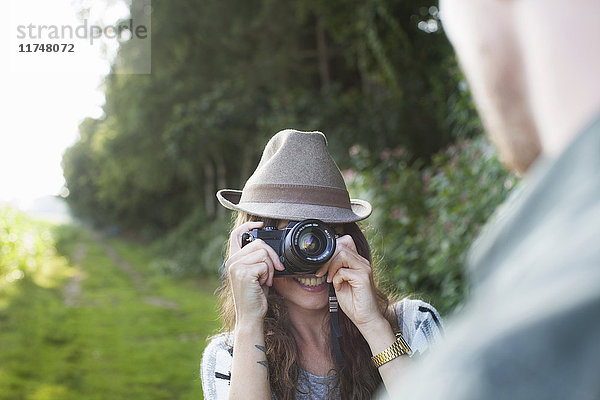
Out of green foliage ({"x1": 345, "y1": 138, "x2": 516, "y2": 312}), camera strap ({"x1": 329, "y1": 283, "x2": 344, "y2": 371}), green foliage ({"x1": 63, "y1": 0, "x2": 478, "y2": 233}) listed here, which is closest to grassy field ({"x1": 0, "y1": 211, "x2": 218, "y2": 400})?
camera strap ({"x1": 329, "y1": 283, "x2": 344, "y2": 371})

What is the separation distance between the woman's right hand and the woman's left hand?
15cm

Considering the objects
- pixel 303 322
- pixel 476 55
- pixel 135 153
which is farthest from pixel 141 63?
pixel 476 55

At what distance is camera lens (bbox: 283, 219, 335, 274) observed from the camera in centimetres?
161

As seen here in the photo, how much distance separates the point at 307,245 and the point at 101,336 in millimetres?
5476

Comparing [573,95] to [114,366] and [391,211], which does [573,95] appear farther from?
[114,366]

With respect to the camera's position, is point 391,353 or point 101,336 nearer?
point 391,353

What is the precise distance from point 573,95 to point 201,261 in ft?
37.3

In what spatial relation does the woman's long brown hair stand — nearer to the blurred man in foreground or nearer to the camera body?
the camera body

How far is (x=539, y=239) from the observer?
35cm

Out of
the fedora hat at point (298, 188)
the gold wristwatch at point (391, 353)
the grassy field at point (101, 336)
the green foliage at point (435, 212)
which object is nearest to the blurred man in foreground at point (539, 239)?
the gold wristwatch at point (391, 353)

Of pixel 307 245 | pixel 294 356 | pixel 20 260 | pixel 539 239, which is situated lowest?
pixel 20 260

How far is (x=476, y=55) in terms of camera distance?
1.59 ft

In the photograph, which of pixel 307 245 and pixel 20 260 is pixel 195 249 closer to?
pixel 20 260

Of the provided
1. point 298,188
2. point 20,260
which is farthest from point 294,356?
point 20,260
